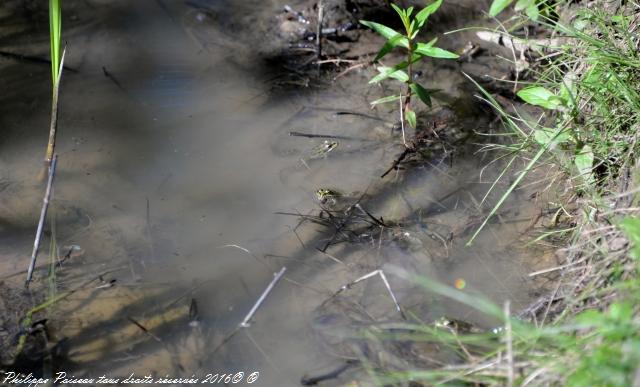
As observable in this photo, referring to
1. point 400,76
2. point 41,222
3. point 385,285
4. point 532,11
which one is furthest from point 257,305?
point 532,11

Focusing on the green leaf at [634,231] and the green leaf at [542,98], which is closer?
the green leaf at [634,231]

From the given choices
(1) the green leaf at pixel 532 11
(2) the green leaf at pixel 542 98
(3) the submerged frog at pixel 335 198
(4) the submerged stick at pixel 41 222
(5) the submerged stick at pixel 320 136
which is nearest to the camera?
(4) the submerged stick at pixel 41 222

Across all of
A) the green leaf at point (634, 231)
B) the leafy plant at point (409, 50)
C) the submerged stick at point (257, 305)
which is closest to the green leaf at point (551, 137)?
the leafy plant at point (409, 50)

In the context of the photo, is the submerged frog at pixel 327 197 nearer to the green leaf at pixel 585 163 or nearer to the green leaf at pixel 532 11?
the green leaf at pixel 585 163

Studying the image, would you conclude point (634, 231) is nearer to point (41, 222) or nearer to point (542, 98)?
point (542, 98)

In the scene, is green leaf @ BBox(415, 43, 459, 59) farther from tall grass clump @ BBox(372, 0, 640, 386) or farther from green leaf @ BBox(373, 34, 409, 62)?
tall grass clump @ BBox(372, 0, 640, 386)

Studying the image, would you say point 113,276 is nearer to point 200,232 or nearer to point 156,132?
point 200,232

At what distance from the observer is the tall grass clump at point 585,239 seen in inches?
59.4

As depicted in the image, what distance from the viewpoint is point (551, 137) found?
2.38m

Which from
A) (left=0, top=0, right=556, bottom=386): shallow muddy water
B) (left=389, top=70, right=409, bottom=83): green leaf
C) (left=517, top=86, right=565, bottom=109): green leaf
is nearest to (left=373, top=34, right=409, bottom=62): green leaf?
(left=389, top=70, right=409, bottom=83): green leaf

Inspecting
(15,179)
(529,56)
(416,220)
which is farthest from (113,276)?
(529,56)

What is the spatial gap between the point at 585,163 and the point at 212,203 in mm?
1375

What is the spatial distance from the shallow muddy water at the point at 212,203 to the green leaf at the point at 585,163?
290mm

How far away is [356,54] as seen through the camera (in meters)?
3.15
